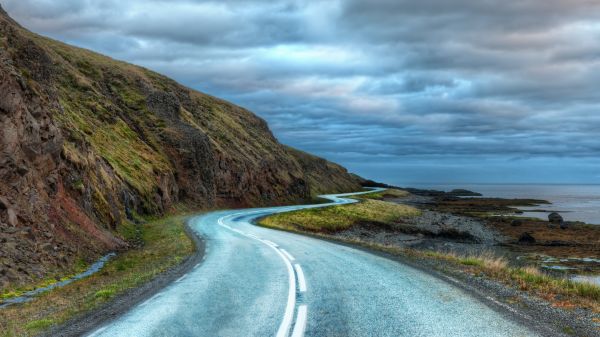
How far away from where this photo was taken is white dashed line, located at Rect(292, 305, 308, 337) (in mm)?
7234

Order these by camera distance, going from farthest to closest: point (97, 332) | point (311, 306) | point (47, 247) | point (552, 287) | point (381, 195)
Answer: point (381, 195), point (47, 247), point (552, 287), point (311, 306), point (97, 332)

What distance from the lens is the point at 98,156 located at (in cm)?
3303

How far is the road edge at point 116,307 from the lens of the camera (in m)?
7.79

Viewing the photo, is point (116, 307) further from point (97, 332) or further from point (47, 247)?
point (47, 247)

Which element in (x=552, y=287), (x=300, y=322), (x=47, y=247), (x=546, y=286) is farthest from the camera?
(x=47, y=247)

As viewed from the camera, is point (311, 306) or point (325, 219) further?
point (325, 219)

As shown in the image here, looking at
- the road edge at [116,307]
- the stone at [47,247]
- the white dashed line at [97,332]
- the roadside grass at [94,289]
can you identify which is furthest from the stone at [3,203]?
the white dashed line at [97,332]

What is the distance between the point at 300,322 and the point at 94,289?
7456 millimetres

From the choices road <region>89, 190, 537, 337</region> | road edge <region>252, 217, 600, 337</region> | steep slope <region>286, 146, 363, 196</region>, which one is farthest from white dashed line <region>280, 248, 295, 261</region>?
steep slope <region>286, 146, 363, 196</region>

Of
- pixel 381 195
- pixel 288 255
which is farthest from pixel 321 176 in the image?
pixel 288 255

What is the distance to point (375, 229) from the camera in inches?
1962

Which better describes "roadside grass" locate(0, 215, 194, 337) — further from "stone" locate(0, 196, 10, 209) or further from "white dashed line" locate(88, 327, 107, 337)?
"stone" locate(0, 196, 10, 209)

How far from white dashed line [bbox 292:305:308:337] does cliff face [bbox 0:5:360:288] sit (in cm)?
984

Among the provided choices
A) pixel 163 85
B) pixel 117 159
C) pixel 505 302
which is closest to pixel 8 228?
pixel 505 302
